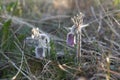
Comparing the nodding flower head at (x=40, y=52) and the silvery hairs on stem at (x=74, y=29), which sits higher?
the silvery hairs on stem at (x=74, y=29)

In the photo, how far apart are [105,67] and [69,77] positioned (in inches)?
6.3

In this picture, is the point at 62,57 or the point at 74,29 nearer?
the point at 74,29

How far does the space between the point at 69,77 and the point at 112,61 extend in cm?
25

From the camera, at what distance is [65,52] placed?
5.73 feet

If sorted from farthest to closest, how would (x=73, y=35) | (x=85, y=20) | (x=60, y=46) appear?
(x=85, y=20) < (x=60, y=46) < (x=73, y=35)

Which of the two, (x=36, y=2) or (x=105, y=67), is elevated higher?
(x=36, y=2)

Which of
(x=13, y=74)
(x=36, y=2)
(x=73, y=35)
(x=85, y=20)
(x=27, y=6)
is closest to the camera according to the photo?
(x=73, y=35)

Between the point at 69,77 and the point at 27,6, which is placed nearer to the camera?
the point at 69,77

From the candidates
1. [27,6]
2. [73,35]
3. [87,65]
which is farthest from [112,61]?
[27,6]

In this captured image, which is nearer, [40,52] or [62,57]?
[40,52]

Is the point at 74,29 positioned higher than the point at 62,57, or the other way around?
the point at 74,29

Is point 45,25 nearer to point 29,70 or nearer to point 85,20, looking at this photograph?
point 85,20

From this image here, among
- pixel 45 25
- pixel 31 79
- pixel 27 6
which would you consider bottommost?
pixel 31 79

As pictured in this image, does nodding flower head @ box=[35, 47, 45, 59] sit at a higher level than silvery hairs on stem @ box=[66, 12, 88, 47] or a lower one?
lower
